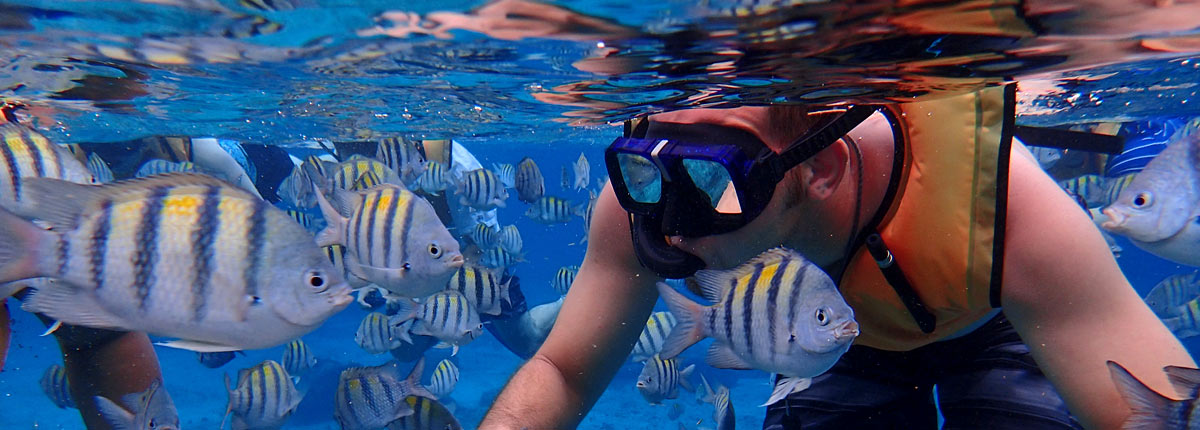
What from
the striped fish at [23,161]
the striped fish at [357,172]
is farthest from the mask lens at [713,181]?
the striped fish at [357,172]

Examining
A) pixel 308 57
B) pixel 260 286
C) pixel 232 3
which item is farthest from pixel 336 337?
pixel 260 286

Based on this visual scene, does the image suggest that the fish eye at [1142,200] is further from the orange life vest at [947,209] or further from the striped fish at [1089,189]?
the striped fish at [1089,189]

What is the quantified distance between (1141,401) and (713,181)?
1.63 metres

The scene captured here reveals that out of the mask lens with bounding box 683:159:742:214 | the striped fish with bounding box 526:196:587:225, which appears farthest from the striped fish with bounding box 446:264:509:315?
the mask lens with bounding box 683:159:742:214

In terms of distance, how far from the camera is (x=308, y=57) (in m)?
5.52

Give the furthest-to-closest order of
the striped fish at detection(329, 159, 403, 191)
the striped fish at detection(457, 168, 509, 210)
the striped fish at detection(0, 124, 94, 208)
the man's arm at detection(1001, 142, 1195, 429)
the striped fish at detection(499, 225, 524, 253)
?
the striped fish at detection(499, 225, 524, 253)
the striped fish at detection(457, 168, 509, 210)
the striped fish at detection(329, 159, 403, 191)
the striped fish at detection(0, 124, 94, 208)
the man's arm at detection(1001, 142, 1195, 429)

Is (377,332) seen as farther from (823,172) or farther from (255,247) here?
(823,172)

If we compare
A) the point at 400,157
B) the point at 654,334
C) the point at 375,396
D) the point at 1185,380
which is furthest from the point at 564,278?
the point at 1185,380

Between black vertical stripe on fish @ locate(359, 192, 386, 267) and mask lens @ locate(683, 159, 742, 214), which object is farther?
black vertical stripe on fish @ locate(359, 192, 386, 267)

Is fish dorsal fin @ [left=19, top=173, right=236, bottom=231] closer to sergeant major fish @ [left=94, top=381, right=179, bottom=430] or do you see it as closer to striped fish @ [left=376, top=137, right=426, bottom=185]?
sergeant major fish @ [left=94, top=381, right=179, bottom=430]

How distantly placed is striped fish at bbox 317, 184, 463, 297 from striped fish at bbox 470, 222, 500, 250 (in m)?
6.24

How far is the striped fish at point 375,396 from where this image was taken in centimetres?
556

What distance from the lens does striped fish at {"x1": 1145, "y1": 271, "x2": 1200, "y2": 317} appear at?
8.79 metres

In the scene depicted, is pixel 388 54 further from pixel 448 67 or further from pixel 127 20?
pixel 127 20
